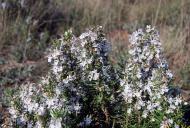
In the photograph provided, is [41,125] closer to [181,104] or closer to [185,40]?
[181,104]

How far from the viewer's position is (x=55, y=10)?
750cm

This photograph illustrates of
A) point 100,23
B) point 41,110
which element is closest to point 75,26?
point 100,23

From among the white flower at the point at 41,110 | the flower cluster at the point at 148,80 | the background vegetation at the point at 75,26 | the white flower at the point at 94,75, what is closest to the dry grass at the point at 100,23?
the background vegetation at the point at 75,26

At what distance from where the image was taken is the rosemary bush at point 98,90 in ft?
11.0

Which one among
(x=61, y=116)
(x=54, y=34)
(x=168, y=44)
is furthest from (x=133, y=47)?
(x=54, y=34)

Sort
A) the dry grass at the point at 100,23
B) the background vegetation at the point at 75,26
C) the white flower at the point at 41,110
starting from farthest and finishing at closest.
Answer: the dry grass at the point at 100,23, the background vegetation at the point at 75,26, the white flower at the point at 41,110

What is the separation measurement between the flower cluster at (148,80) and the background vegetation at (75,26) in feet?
5.46

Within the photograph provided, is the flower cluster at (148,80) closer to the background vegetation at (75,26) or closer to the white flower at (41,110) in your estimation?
the white flower at (41,110)

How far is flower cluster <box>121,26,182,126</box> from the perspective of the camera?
353 centimetres

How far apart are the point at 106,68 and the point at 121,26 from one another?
405cm

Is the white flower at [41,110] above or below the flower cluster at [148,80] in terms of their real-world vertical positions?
below

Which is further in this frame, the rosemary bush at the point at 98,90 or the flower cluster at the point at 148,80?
the flower cluster at the point at 148,80

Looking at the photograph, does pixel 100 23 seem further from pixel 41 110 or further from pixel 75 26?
pixel 41 110

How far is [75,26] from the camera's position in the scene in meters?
7.22
